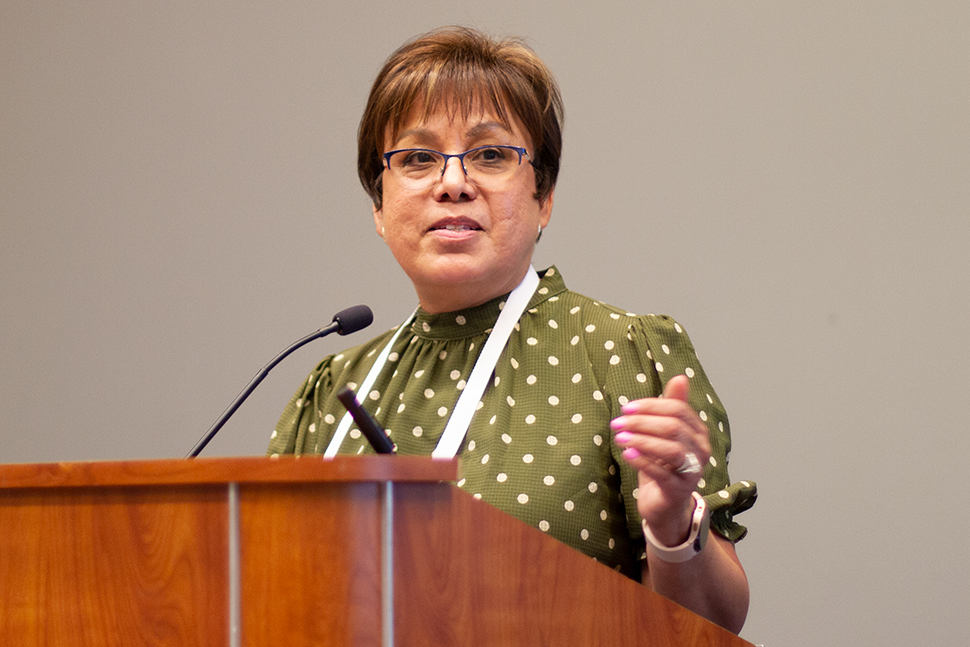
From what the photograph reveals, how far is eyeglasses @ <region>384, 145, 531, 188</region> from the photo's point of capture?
1678 millimetres

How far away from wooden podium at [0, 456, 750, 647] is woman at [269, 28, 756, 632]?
53 centimetres

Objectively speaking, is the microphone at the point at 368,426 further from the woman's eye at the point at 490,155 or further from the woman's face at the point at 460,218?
the woman's eye at the point at 490,155

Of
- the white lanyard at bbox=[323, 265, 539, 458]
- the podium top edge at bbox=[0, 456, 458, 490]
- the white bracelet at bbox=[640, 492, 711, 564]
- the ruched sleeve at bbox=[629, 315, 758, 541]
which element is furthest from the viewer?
the white lanyard at bbox=[323, 265, 539, 458]

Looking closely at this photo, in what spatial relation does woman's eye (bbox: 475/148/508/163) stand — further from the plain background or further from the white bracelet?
the plain background

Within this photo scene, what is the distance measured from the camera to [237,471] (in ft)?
2.82

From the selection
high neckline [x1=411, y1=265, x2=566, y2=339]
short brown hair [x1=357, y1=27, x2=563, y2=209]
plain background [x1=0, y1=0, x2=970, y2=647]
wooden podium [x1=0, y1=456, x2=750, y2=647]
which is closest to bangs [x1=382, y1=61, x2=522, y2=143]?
short brown hair [x1=357, y1=27, x2=563, y2=209]

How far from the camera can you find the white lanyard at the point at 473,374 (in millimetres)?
1570

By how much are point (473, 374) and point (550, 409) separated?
143 mm

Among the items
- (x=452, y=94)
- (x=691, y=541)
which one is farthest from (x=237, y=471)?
(x=452, y=94)

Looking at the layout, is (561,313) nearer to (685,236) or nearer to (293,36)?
(685,236)

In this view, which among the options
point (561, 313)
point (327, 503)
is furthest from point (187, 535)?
point (561, 313)

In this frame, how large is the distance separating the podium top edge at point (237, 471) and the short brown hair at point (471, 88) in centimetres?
92

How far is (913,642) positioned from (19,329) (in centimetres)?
260

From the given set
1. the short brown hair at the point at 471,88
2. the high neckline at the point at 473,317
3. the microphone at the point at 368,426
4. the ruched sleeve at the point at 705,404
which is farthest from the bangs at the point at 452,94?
the microphone at the point at 368,426
